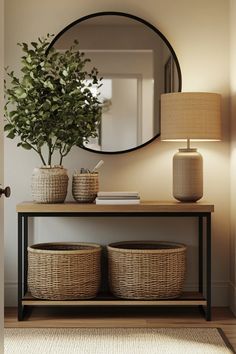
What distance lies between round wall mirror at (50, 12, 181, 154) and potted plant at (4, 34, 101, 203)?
218 mm

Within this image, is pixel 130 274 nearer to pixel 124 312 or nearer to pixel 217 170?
pixel 124 312

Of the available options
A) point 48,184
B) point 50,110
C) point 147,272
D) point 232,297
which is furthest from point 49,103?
point 232,297

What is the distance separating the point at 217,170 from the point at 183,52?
2.43 ft

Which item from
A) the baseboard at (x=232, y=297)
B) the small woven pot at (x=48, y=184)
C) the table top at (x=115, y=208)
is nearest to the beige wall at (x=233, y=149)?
the baseboard at (x=232, y=297)

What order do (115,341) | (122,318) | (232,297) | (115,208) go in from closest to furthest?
(115,341) < (115,208) < (122,318) < (232,297)

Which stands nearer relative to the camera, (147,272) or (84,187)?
(147,272)

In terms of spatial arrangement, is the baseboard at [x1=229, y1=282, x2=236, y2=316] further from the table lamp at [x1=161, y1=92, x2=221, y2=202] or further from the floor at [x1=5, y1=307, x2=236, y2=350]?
the table lamp at [x1=161, y1=92, x2=221, y2=202]

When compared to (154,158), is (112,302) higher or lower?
lower

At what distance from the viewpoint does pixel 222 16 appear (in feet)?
13.3

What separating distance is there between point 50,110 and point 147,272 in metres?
1.03

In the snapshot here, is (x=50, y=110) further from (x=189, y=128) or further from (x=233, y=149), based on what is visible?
(x=233, y=149)

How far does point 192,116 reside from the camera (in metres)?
3.70

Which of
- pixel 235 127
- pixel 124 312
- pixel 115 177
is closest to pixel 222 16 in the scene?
pixel 235 127

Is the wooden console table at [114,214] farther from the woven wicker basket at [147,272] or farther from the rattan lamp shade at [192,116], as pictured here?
the rattan lamp shade at [192,116]
